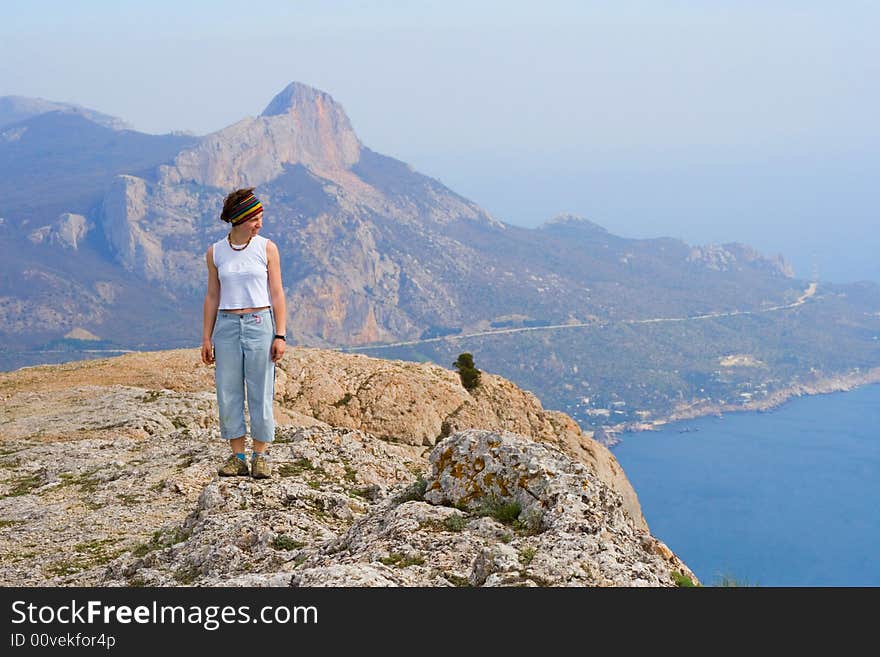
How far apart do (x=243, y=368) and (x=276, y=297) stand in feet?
3.49

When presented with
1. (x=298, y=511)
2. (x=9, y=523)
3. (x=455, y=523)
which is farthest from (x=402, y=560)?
(x=9, y=523)

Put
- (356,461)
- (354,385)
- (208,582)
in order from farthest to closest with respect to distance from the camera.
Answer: (354,385)
(356,461)
(208,582)

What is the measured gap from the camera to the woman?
11.0m

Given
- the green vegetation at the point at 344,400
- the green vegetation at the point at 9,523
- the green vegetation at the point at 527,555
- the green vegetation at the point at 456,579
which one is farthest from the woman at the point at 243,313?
the green vegetation at the point at 344,400

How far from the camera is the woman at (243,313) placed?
11.0 meters

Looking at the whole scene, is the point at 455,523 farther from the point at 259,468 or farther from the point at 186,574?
the point at 259,468

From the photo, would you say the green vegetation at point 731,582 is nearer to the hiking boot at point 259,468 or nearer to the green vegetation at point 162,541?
the green vegetation at point 162,541

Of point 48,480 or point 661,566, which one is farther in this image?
point 48,480

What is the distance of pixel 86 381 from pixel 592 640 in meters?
26.6

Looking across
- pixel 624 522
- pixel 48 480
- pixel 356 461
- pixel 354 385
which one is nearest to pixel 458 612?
pixel 624 522

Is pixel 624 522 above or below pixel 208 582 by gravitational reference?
above

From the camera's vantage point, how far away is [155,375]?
30312 mm

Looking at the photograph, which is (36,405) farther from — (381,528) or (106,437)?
(381,528)

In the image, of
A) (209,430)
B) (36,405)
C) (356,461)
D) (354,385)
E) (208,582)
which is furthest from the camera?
(354,385)
